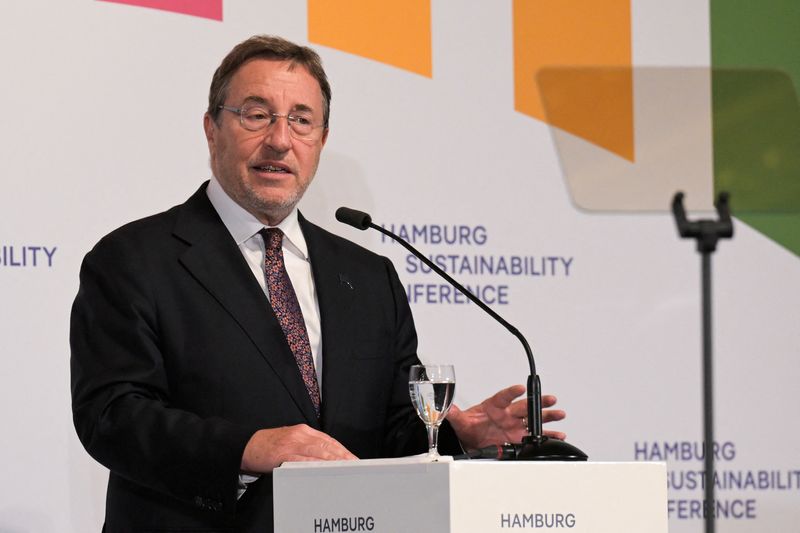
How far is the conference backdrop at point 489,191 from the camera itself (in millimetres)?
3443

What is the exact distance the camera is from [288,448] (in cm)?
237

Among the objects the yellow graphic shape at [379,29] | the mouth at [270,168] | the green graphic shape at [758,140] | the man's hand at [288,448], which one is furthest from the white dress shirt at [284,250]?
the green graphic shape at [758,140]

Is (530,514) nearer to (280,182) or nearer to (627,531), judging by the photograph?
(627,531)

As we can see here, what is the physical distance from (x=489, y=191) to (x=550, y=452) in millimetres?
1920

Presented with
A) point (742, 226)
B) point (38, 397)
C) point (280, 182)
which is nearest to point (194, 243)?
point (280, 182)

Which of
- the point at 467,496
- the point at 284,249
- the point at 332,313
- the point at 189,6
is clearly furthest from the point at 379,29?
the point at 467,496

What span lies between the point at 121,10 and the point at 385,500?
213 cm

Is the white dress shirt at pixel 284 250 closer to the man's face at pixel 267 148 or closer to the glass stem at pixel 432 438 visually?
the man's face at pixel 267 148

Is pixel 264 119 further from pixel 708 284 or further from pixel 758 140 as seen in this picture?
pixel 708 284

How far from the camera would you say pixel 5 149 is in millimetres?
3426

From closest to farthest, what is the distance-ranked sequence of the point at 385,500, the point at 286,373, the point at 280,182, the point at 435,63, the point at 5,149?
1. the point at 385,500
2. the point at 286,373
3. the point at 280,182
4. the point at 5,149
5. the point at 435,63

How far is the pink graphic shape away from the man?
487 millimetres

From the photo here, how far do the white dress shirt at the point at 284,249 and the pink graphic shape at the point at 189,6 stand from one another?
2.41 feet

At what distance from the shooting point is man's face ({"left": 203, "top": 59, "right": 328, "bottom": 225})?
3189 millimetres
